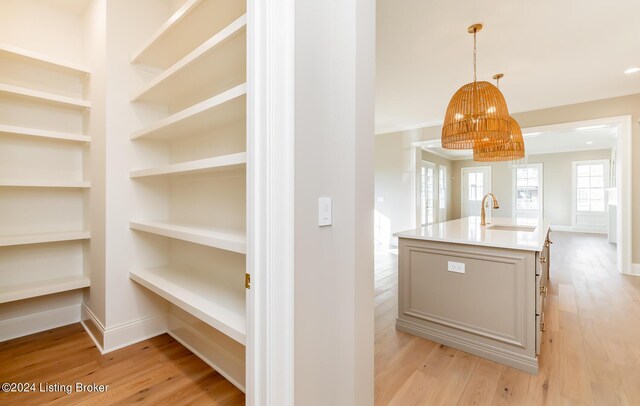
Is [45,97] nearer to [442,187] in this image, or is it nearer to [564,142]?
[442,187]

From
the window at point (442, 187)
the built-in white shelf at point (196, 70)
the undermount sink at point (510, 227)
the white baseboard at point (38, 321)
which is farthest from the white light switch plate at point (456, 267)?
the window at point (442, 187)

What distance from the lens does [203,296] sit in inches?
65.4

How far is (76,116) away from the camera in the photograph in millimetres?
2535

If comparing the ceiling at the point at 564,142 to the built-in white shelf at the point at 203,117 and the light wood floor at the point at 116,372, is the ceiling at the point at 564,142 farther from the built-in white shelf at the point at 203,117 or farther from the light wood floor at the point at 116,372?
the light wood floor at the point at 116,372

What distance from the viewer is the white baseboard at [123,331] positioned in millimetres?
2100

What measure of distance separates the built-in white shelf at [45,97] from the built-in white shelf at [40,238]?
103cm

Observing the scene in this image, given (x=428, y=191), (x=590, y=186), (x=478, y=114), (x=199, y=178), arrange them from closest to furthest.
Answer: (x=199, y=178) < (x=478, y=114) < (x=428, y=191) < (x=590, y=186)

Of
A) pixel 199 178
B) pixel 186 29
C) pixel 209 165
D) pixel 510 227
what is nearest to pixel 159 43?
pixel 186 29

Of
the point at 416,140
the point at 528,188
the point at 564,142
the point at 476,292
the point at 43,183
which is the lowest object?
the point at 476,292

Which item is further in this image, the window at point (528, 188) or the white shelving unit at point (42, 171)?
the window at point (528, 188)

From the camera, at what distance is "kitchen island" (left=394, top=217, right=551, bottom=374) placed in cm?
196

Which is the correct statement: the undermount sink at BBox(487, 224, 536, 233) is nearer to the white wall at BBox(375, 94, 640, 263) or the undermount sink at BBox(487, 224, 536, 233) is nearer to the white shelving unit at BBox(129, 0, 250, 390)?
the white wall at BBox(375, 94, 640, 263)

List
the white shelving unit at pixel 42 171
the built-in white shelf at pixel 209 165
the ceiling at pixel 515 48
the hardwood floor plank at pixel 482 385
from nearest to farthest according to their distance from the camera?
the built-in white shelf at pixel 209 165 → the hardwood floor plank at pixel 482 385 → the white shelving unit at pixel 42 171 → the ceiling at pixel 515 48

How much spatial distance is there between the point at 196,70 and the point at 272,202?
117cm
